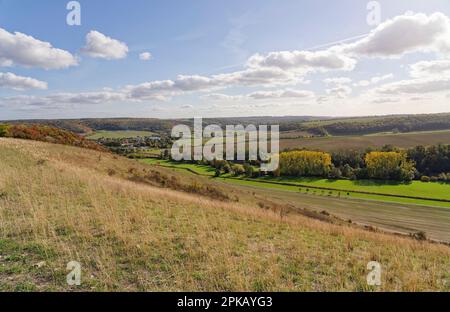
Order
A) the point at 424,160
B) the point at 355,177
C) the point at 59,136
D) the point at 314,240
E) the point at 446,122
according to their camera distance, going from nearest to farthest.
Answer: the point at 314,240
the point at 59,136
the point at 355,177
the point at 424,160
the point at 446,122

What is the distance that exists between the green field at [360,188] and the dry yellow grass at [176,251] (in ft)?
195

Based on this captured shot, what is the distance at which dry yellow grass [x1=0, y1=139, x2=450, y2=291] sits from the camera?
18.9 feet

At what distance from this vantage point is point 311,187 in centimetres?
7612

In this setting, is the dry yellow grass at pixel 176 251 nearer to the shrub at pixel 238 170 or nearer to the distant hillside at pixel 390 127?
the shrub at pixel 238 170

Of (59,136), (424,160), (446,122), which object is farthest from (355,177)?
(446,122)

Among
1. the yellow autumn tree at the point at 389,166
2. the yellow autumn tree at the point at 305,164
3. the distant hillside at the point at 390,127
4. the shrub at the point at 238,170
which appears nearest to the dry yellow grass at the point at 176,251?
the shrub at the point at 238,170

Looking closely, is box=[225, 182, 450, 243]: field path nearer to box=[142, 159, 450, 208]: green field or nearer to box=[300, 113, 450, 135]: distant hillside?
box=[142, 159, 450, 208]: green field

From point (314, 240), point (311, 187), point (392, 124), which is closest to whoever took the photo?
point (314, 240)

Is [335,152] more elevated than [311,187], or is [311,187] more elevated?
[335,152]

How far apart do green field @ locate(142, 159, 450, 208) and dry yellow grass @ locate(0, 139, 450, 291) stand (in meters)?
59.4

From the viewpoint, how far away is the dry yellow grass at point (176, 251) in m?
5.76

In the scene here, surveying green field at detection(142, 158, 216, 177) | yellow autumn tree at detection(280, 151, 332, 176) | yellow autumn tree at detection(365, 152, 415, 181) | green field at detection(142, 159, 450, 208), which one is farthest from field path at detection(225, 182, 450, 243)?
A: green field at detection(142, 158, 216, 177)
